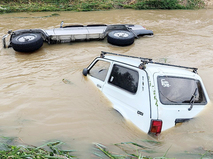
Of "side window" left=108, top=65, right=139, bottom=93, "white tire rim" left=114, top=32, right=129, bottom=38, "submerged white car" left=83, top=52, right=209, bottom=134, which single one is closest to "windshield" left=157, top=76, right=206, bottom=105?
"submerged white car" left=83, top=52, right=209, bottom=134

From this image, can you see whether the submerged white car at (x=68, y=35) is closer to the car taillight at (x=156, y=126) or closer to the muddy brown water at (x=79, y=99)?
the muddy brown water at (x=79, y=99)

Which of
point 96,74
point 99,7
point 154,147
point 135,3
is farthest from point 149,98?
point 135,3

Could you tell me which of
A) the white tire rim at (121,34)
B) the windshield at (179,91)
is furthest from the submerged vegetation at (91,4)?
the windshield at (179,91)

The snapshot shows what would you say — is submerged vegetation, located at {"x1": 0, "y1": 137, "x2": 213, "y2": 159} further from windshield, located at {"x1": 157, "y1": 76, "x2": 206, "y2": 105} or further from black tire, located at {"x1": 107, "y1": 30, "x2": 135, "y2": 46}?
black tire, located at {"x1": 107, "y1": 30, "x2": 135, "y2": 46}

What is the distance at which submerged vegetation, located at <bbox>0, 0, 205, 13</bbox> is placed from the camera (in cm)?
1459

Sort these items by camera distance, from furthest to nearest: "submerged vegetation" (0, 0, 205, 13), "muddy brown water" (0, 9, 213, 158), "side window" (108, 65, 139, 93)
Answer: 1. "submerged vegetation" (0, 0, 205, 13)
2. "side window" (108, 65, 139, 93)
3. "muddy brown water" (0, 9, 213, 158)

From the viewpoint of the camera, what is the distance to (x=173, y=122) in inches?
125

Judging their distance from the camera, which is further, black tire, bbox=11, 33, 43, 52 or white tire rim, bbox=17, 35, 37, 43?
white tire rim, bbox=17, 35, 37, 43

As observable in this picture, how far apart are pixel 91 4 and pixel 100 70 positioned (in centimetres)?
1229

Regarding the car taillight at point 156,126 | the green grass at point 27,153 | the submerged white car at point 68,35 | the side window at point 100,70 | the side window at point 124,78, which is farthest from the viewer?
the submerged white car at point 68,35

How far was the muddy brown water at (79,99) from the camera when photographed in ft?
11.0

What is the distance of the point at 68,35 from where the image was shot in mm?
7988

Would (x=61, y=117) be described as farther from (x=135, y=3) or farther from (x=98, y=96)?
(x=135, y=3)

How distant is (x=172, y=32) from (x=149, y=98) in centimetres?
805
